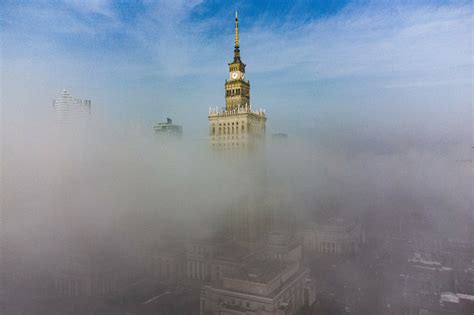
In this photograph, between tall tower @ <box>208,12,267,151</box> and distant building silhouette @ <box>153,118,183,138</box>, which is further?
distant building silhouette @ <box>153,118,183,138</box>

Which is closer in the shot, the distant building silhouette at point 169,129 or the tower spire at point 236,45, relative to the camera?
the tower spire at point 236,45

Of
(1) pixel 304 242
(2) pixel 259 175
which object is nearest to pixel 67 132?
(2) pixel 259 175

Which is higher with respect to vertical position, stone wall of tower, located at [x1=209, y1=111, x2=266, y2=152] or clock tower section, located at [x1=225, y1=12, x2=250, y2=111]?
clock tower section, located at [x1=225, y1=12, x2=250, y2=111]

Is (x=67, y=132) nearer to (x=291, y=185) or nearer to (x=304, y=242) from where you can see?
(x=291, y=185)

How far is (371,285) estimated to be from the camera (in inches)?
1465

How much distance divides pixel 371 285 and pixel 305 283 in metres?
8.31

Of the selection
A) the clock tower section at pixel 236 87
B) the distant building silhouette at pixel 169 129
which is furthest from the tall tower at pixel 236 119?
the distant building silhouette at pixel 169 129

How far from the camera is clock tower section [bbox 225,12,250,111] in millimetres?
34156

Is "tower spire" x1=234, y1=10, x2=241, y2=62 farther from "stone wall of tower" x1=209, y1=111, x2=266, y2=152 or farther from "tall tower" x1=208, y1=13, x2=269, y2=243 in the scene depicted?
"stone wall of tower" x1=209, y1=111, x2=266, y2=152

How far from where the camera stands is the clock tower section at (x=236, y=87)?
34.2 metres

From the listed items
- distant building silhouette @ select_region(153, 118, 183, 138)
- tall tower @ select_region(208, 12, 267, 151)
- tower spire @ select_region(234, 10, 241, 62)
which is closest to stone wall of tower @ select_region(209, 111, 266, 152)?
tall tower @ select_region(208, 12, 267, 151)

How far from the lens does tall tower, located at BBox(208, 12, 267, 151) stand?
3434 centimetres

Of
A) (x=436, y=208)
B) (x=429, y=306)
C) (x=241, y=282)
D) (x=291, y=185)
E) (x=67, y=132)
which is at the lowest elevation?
(x=429, y=306)

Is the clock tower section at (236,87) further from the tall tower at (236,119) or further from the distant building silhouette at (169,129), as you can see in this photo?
the distant building silhouette at (169,129)
